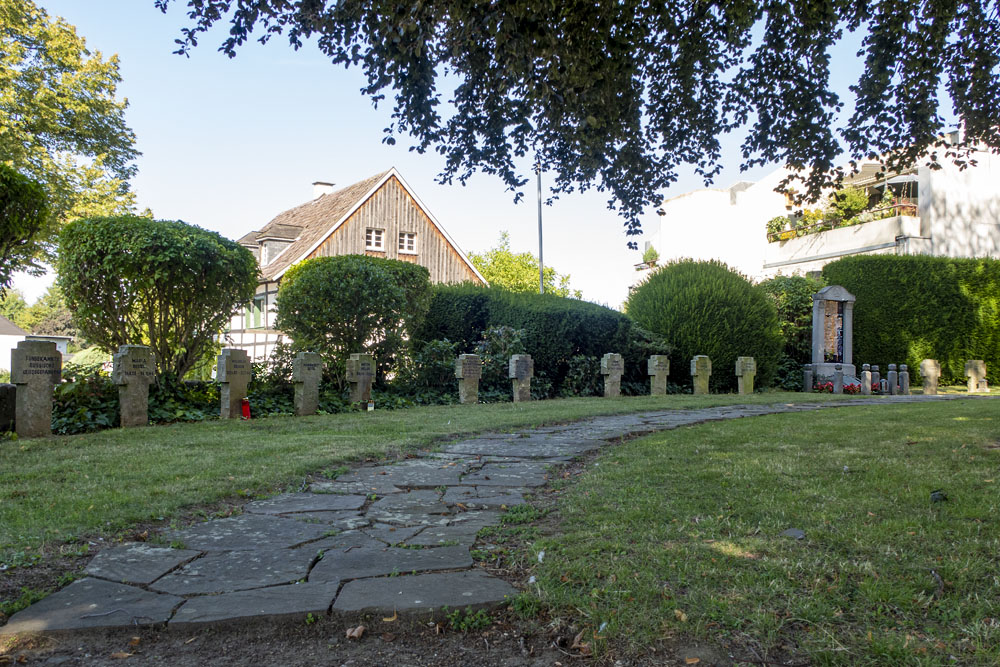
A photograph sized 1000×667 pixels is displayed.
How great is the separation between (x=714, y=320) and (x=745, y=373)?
1.48m

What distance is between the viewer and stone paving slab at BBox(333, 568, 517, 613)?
268 centimetres

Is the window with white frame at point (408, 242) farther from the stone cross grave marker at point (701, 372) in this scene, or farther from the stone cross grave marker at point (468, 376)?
the stone cross grave marker at point (468, 376)

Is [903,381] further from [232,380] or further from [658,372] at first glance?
[232,380]

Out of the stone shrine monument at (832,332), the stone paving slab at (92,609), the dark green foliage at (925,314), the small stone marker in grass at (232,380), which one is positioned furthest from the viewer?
the dark green foliage at (925,314)

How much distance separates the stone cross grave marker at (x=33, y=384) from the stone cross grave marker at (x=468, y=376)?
6525 mm

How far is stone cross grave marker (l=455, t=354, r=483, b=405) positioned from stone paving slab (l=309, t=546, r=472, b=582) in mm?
9067

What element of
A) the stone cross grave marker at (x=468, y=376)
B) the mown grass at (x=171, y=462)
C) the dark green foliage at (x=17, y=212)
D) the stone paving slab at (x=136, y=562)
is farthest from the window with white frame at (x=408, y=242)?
the stone paving slab at (x=136, y=562)

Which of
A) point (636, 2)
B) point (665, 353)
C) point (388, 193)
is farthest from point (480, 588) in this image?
point (388, 193)

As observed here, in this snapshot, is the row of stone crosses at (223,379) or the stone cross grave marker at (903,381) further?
the stone cross grave marker at (903,381)

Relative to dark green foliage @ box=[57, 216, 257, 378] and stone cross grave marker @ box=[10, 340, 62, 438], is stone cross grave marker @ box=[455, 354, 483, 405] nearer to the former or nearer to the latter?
dark green foliage @ box=[57, 216, 257, 378]

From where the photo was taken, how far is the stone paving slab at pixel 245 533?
344 cm

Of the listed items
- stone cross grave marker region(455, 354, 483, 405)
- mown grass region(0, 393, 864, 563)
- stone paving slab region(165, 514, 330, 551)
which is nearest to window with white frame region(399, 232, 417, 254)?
stone cross grave marker region(455, 354, 483, 405)

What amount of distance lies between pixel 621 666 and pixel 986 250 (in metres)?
31.8

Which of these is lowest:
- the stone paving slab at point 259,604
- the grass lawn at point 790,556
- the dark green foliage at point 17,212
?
the stone paving slab at point 259,604
